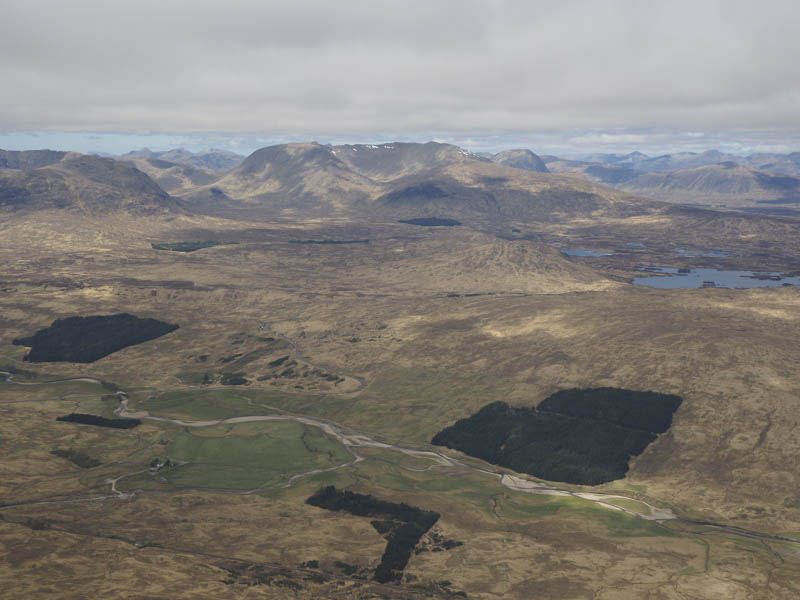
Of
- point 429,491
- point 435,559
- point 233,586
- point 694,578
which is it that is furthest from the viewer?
point 429,491

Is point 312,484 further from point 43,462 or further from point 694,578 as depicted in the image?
point 694,578

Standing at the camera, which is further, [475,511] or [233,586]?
[475,511]

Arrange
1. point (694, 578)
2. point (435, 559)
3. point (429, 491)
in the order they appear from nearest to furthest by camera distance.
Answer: point (694, 578) < point (435, 559) < point (429, 491)

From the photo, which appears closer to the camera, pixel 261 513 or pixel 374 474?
pixel 261 513

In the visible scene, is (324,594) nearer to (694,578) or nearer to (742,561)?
(694,578)

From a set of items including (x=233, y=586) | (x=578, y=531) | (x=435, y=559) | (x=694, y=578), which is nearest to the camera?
(x=233, y=586)

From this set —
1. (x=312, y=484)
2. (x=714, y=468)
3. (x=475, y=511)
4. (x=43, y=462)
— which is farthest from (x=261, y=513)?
(x=714, y=468)

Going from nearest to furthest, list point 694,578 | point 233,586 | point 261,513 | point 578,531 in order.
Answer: point 233,586 < point 694,578 < point 578,531 < point 261,513

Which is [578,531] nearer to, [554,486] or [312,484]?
[554,486]

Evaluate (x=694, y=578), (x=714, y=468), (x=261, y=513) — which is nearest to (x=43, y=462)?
(x=261, y=513)
